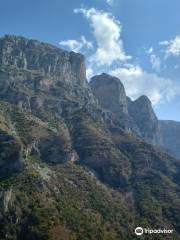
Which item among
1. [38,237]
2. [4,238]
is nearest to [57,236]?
[38,237]

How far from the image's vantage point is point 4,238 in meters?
199

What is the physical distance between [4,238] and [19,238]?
6603mm

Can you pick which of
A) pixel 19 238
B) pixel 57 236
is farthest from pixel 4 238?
pixel 57 236

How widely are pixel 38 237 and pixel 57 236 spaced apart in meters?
8.43

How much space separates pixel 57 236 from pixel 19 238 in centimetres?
1723

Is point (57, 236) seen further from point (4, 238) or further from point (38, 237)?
point (4, 238)

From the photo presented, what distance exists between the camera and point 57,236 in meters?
198

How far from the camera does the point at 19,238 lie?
655 ft

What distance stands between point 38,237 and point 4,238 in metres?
15.2

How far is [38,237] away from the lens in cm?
19800

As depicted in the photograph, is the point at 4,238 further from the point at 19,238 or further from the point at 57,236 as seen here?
the point at 57,236
